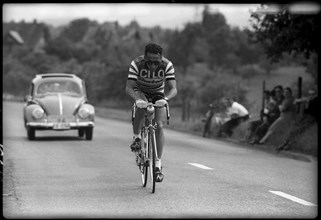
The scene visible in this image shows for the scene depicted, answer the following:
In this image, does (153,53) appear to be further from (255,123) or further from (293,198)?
(255,123)

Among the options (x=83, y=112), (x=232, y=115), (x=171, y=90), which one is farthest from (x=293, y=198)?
(x=232, y=115)

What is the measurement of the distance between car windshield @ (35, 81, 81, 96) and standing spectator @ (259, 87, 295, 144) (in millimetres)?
5245

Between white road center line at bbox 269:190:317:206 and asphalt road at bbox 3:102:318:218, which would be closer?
asphalt road at bbox 3:102:318:218

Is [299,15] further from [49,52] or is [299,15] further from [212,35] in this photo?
[49,52]

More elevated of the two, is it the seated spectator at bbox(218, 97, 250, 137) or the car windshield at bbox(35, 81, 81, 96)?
the car windshield at bbox(35, 81, 81, 96)

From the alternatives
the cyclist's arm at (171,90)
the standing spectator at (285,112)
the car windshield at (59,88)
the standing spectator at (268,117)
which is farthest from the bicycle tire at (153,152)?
the car windshield at (59,88)

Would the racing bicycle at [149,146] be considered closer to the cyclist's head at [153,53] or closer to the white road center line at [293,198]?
the cyclist's head at [153,53]

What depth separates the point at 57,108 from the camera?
22.8m

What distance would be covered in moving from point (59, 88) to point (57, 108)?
3.12ft

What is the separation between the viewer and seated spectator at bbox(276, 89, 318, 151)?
20.6 meters

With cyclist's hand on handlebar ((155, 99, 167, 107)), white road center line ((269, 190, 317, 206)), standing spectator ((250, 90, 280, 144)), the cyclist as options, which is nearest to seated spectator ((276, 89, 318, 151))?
standing spectator ((250, 90, 280, 144))

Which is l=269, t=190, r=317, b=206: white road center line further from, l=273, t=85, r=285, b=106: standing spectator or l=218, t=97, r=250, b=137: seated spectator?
l=218, t=97, r=250, b=137: seated spectator

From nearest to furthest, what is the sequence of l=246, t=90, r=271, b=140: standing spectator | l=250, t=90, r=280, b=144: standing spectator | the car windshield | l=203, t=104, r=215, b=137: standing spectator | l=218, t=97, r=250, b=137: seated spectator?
l=250, t=90, r=280, b=144: standing spectator
l=246, t=90, r=271, b=140: standing spectator
the car windshield
l=218, t=97, r=250, b=137: seated spectator
l=203, t=104, r=215, b=137: standing spectator

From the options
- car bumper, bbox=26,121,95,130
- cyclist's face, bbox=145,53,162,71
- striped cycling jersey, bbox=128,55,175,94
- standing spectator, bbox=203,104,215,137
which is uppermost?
cyclist's face, bbox=145,53,162,71
